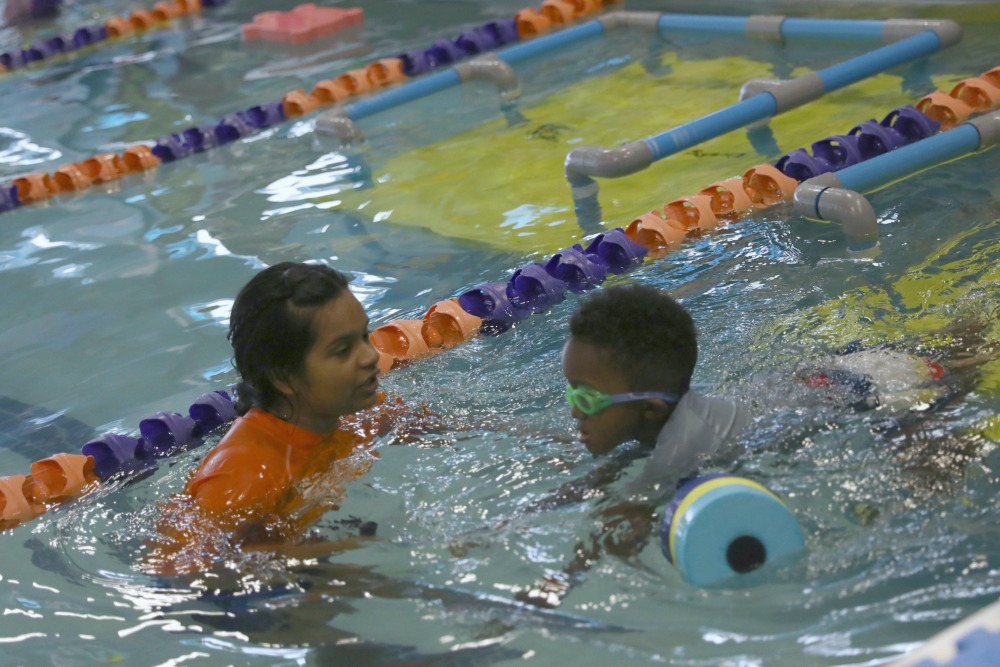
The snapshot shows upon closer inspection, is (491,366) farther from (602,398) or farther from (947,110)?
(947,110)

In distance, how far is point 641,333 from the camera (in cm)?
290

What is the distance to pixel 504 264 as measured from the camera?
509 cm

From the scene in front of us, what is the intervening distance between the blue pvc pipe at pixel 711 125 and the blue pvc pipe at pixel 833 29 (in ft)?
5.56

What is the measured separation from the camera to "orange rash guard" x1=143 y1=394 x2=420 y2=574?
9.87ft

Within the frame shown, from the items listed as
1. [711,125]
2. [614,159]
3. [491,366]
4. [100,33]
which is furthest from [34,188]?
[100,33]

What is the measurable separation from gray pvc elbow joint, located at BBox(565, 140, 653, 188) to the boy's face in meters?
2.45

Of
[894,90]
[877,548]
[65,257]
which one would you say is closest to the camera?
[877,548]

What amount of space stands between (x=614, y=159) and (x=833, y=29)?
9.22ft

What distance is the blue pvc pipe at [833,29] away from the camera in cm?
713

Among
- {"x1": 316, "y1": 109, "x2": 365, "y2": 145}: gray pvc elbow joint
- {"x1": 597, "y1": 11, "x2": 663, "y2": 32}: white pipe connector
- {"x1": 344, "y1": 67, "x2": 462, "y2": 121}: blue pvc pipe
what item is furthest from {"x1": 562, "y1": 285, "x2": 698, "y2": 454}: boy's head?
{"x1": 597, "y1": 11, "x2": 663, "y2": 32}: white pipe connector

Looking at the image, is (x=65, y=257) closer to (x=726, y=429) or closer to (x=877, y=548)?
(x=726, y=429)

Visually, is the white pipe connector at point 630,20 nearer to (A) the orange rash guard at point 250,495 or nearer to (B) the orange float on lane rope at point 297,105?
(B) the orange float on lane rope at point 297,105

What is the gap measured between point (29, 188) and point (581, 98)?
3.41 meters

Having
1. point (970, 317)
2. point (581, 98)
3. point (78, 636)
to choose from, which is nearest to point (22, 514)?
point (78, 636)
